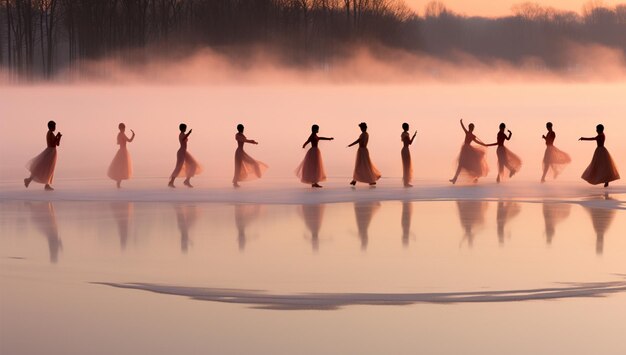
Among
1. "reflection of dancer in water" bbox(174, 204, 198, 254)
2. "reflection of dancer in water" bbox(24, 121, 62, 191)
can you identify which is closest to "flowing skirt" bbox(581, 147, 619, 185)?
"reflection of dancer in water" bbox(174, 204, 198, 254)

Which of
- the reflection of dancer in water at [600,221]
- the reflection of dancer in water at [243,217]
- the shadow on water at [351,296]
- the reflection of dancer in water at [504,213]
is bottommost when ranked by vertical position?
the shadow on water at [351,296]

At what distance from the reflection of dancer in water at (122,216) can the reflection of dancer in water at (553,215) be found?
6024 mm

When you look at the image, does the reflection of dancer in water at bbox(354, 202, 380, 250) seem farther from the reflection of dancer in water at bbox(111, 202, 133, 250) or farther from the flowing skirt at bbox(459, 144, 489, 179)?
the flowing skirt at bbox(459, 144, 489, 179)

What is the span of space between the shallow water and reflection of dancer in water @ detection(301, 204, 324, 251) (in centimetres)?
4

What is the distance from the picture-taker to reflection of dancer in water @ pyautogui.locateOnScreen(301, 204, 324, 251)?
18844mm

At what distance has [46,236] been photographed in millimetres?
19312

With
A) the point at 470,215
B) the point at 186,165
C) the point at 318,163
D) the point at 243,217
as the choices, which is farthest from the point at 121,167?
the point at 470,215

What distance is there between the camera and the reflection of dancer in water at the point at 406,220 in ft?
62.7

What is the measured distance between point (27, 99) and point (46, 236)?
83342mm

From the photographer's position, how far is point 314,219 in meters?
22.2

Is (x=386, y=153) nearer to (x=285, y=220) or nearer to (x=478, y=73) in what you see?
(x=285, y=220)

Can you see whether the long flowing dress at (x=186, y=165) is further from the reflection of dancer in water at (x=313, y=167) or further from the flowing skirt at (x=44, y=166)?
the flowing skirt at (x=44, y=166)

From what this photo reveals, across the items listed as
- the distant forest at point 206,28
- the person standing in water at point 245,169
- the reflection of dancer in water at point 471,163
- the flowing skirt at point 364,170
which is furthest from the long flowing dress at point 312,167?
the distant forest at point 206,28

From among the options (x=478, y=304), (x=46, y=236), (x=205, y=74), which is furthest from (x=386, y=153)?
(x=205, y=74)
